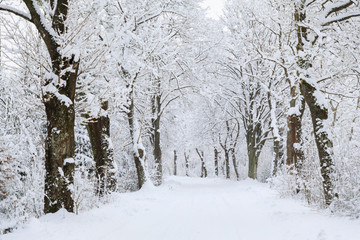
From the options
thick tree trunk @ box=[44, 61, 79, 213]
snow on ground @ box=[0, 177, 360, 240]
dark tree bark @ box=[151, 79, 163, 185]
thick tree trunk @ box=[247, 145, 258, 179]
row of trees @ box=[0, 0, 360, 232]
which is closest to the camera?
snow on ground @ box=[0, 177, 360, 240]

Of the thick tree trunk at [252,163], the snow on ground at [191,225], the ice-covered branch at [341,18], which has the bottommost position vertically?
the snow on ground at [191,225]

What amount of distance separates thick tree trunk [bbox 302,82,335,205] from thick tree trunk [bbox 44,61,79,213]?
5802 millimetres

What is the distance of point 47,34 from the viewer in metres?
6.40

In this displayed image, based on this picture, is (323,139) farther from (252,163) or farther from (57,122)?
(252,163)

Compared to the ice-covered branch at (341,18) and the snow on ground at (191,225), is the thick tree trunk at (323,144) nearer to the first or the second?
the snow on ground at (191,225)

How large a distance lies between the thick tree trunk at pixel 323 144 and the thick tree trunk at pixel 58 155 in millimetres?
5802

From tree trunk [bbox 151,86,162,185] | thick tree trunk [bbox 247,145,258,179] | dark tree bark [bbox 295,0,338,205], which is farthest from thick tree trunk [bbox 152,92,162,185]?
dark tree bark [bbox 295,0,338,205]

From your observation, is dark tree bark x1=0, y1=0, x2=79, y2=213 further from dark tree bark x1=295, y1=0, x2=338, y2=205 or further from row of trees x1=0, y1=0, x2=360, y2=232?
dark tree bark x1=295, y1=0, x2=338, y2=205

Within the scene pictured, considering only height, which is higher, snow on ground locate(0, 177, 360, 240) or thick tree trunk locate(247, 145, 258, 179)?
thick tree trunk locate(247, 145, 258, 179)

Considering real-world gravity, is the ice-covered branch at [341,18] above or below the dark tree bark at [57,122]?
above

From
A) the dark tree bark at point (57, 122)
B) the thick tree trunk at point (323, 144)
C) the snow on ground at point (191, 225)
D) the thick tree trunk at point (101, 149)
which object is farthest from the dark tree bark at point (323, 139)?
the thick tree trunk at point (101, 149)

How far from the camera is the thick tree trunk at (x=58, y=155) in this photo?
6.27 m

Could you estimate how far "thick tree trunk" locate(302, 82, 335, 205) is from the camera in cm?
657

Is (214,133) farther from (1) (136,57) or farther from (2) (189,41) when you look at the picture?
(1) (136,57)
